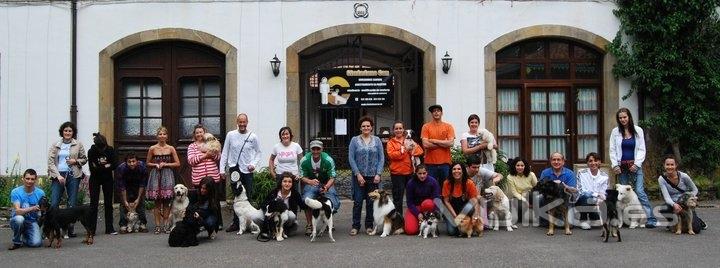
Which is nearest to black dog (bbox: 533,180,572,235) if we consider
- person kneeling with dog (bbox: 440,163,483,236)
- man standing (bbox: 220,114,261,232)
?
person kneeling with dog (bbox: 440,163,483,236)

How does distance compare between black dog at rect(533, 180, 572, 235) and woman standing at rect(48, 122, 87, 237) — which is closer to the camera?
black dog at rect(533, 180, 572, 235)

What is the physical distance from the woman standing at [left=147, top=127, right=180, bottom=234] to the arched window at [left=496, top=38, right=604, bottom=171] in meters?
6.57

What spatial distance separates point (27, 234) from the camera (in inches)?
356

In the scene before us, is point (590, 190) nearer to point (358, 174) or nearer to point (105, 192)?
point (358, 174)

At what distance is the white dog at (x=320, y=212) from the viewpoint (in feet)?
29.8

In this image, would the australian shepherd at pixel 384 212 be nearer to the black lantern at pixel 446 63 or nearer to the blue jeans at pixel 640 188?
the blue jeans at pixel 640 188

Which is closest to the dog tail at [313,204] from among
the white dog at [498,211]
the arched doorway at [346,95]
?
the white dog at [498,211]

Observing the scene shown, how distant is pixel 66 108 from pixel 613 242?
9.78 m

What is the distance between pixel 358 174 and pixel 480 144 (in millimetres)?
2101

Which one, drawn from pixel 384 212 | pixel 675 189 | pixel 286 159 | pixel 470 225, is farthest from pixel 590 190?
pixel 286 159

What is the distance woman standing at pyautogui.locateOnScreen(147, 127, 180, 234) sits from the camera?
10.1 metres

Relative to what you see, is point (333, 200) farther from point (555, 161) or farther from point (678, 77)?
point (678, 77)

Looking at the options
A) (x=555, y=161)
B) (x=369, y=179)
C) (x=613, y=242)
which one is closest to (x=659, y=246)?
(x=613, y=242)

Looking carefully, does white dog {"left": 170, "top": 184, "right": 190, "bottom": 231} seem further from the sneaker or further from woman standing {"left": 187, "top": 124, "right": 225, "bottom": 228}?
the sneaker
